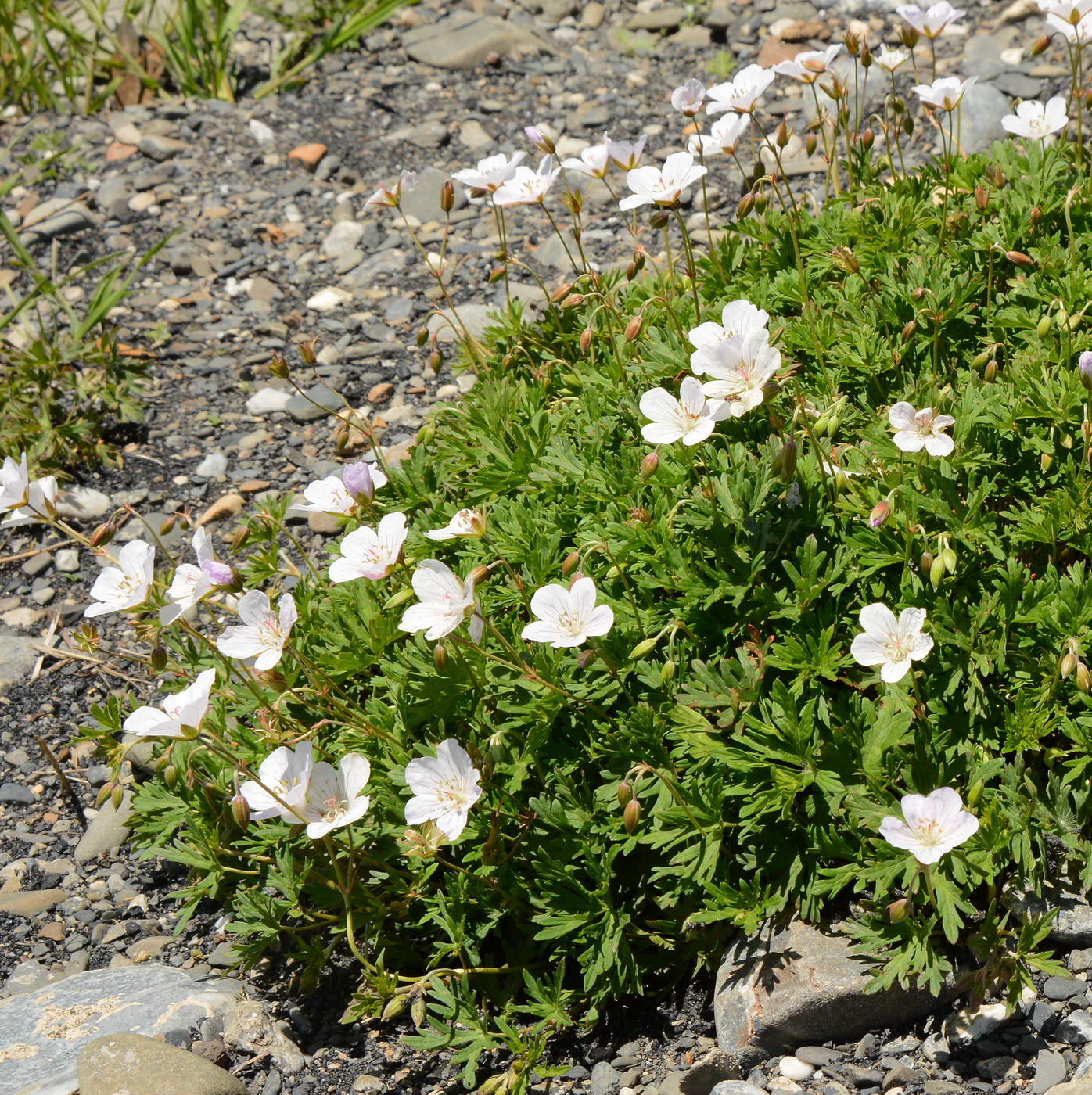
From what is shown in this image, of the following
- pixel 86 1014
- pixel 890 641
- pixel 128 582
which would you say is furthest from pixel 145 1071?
pixel 890 641

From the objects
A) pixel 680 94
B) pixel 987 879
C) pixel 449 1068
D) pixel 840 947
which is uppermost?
pixel 680 94

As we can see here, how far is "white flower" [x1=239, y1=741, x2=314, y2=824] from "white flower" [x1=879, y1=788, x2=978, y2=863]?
1.40 m

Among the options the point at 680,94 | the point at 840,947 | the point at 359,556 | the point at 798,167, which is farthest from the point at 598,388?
the point at 798,167

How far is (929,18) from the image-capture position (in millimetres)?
4062

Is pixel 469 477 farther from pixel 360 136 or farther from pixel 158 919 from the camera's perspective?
pixel 360 136

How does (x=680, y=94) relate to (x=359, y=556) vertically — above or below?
above

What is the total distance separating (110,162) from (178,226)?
0.91m

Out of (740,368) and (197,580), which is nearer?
(740,368)

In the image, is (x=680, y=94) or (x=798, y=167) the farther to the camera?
(x=798, y=167)

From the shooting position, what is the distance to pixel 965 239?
14.2 feet

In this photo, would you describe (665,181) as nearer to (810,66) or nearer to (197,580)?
(810,66)

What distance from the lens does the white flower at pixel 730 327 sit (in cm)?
311

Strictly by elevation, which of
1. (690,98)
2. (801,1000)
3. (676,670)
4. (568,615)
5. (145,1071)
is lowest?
(801,1000)

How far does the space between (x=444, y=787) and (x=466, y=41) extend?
6.32 meters
